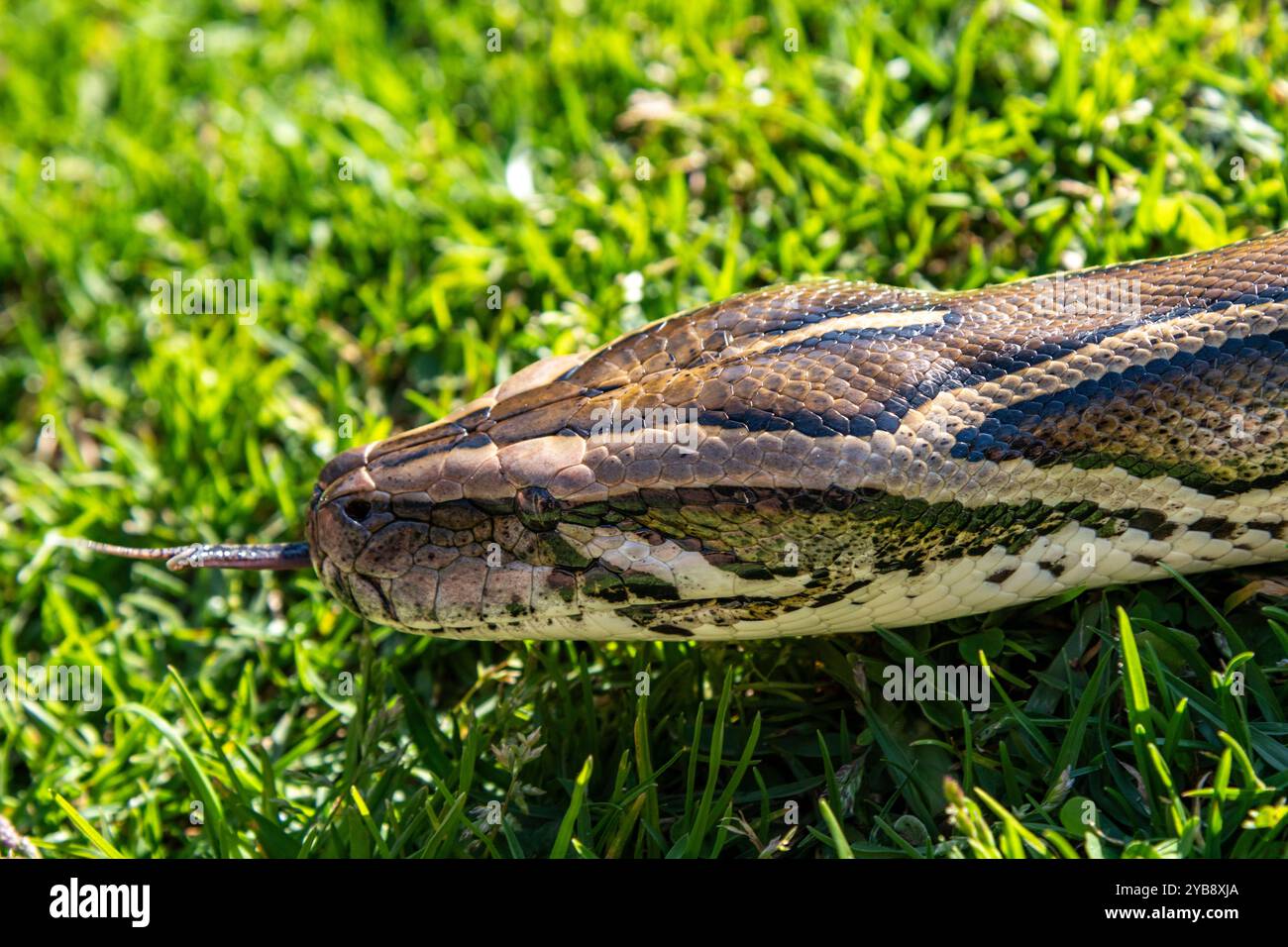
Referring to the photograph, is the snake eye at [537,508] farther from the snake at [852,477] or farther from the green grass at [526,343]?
the green grass at [526,343]

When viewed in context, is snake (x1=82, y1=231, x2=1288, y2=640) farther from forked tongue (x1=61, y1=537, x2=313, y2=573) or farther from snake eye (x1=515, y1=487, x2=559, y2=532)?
forked tongue (x1=61, y1=537, x2=313, y2=573)

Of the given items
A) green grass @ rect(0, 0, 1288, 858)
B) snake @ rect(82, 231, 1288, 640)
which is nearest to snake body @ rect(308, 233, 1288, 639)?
snake @ rect(82, 231, 1288, 640)

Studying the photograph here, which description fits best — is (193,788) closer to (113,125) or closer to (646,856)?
(646,856)

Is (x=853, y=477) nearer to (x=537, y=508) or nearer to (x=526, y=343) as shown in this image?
(x=537, y=508)

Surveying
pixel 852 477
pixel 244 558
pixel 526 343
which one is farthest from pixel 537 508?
pixel 526 343

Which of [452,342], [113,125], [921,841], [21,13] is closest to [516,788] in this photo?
[921,841]

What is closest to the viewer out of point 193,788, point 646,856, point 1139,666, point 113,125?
point 1139,666

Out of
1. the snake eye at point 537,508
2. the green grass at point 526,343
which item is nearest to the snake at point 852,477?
the snake eye at point 537,508

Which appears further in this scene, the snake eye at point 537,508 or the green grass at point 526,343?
the green grass at point 526,343
